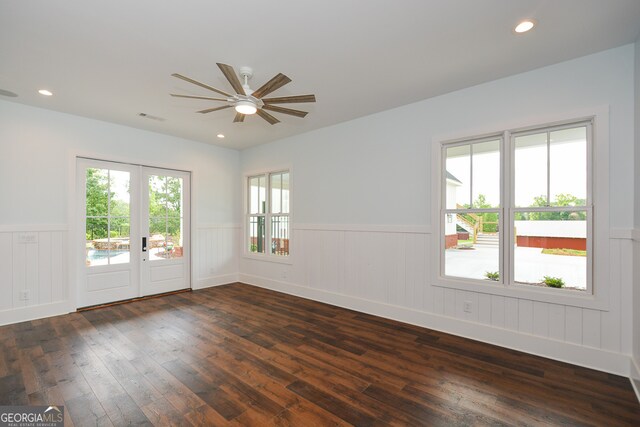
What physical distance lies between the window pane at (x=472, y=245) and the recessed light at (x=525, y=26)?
1802 millimetres

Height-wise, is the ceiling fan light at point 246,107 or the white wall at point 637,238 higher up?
the ceiling fan light at point 246,107

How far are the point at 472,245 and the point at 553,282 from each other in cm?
82

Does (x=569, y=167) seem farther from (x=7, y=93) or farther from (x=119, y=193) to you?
(x=7, y=93)

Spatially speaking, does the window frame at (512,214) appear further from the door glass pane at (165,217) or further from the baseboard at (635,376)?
the door glass pane at (165,217)

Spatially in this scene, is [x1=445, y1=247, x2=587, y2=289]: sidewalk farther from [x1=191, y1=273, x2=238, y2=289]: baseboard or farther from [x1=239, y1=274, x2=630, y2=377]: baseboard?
[x1=191, y1=273, x2=238, y2=289]: baseboard

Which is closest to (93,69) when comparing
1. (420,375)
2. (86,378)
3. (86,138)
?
(86,138)

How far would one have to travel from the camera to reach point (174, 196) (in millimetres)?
5418

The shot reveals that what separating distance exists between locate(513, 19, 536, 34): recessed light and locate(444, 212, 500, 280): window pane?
1.80 metres

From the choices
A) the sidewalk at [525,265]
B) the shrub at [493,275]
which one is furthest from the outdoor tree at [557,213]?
the shrub at [493,275]

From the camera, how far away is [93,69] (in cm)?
293

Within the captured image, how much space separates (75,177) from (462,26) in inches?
207

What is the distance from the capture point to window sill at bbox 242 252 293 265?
5309 mm

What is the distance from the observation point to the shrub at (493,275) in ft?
10.6

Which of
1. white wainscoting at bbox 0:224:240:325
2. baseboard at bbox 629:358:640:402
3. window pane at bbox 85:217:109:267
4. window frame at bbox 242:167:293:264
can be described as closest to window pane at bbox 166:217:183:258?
window pane at bbox 85:217:109:267
